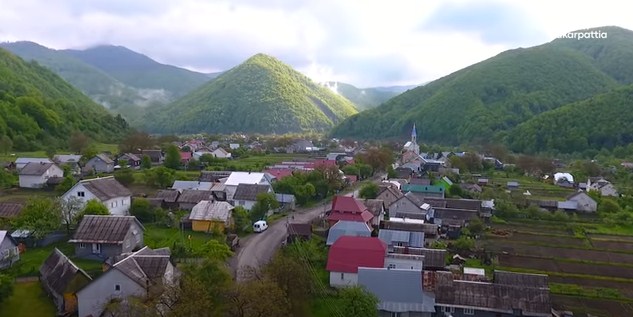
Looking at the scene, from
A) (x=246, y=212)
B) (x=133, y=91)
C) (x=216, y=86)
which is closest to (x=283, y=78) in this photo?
(x=216, y=86)

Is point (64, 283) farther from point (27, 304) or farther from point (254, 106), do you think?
point (254, 106)

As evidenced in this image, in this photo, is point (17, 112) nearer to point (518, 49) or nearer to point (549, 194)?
point (549, 194)

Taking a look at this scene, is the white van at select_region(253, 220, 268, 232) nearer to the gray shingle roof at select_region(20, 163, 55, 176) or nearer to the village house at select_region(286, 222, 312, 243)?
the village house at select_region(286, 222, 312, 243)

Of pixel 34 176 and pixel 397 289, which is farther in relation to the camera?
pixel 34 176

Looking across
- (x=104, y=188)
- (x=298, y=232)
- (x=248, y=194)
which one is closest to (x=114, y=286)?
(x=298, y=232)

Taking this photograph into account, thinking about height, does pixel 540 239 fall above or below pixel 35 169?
below

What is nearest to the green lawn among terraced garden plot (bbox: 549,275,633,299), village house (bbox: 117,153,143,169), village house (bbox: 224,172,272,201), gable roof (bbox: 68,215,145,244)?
gable roof (bbox: 68,215,145,244)

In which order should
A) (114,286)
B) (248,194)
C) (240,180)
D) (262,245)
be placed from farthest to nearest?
(240,180)
(248,194)
(262,245)
(114,286)
